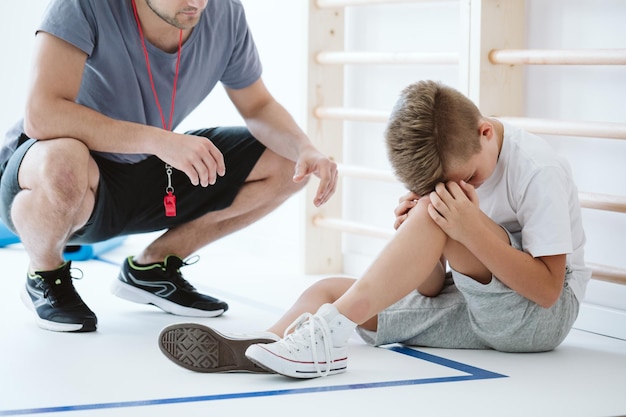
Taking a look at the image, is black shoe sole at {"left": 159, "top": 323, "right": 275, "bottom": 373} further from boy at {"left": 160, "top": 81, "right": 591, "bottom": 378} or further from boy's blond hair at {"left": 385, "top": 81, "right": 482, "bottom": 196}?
boy's blond hair at {"left": 385, "top": 81, "right": 482, "bottom": 196}

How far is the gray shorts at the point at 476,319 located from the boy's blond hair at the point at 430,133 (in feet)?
0.68

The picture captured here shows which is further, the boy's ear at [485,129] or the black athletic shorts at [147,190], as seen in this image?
the black athletic shorts at [147,190]

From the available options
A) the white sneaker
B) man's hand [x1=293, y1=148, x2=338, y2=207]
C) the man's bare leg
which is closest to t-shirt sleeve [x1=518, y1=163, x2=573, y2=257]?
the white sneaker

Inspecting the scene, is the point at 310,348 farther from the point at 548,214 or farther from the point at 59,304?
the point at 59,304

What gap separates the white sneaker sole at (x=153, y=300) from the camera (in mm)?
2395

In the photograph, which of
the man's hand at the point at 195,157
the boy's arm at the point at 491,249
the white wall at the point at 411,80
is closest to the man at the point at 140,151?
the man's hand at the point at 195,157

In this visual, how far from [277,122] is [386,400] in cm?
98

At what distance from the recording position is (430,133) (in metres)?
1.75

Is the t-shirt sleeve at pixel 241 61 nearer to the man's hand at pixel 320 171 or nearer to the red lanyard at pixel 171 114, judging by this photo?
the red lanyard at pixel 171 114

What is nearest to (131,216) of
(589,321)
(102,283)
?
(102,283)

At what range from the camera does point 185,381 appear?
1.75 metres

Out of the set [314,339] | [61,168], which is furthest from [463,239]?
[61,168]

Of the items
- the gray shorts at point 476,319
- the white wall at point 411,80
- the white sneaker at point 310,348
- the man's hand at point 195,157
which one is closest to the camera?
the white sneaker at point 310,348

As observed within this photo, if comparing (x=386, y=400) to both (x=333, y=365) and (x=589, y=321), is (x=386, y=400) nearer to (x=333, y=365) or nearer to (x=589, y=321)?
(x=333, y=365)
